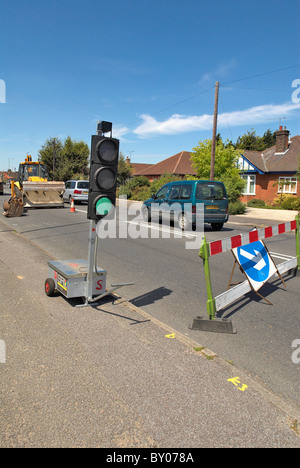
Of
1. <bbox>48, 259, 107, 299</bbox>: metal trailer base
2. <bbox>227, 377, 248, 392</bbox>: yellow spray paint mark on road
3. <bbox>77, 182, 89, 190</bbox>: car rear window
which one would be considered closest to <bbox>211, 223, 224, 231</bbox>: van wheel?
<bbox>48, 259, 107, 299</bbox>: metal trailer base

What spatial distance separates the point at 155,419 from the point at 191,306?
2896mm

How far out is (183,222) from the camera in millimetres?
14336

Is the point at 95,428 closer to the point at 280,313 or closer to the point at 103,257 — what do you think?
the point at 280,313

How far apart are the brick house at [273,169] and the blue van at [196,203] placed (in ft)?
62.0

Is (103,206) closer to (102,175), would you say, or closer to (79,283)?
(102,175)

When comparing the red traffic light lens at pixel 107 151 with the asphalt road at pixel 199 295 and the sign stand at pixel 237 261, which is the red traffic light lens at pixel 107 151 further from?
the asphalt road at pixel 199 295

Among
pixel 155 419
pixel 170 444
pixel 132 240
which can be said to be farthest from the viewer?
pixel 132 240

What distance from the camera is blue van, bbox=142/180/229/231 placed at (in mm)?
13992

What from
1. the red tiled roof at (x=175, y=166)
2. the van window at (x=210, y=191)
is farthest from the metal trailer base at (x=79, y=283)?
the red tiled roof at (x=175, y=166)

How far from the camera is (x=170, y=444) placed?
2.50m

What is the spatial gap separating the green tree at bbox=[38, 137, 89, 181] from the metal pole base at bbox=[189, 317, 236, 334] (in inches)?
1979

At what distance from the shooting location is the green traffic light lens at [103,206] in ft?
15.6

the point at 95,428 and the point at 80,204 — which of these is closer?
the point at 95,428
